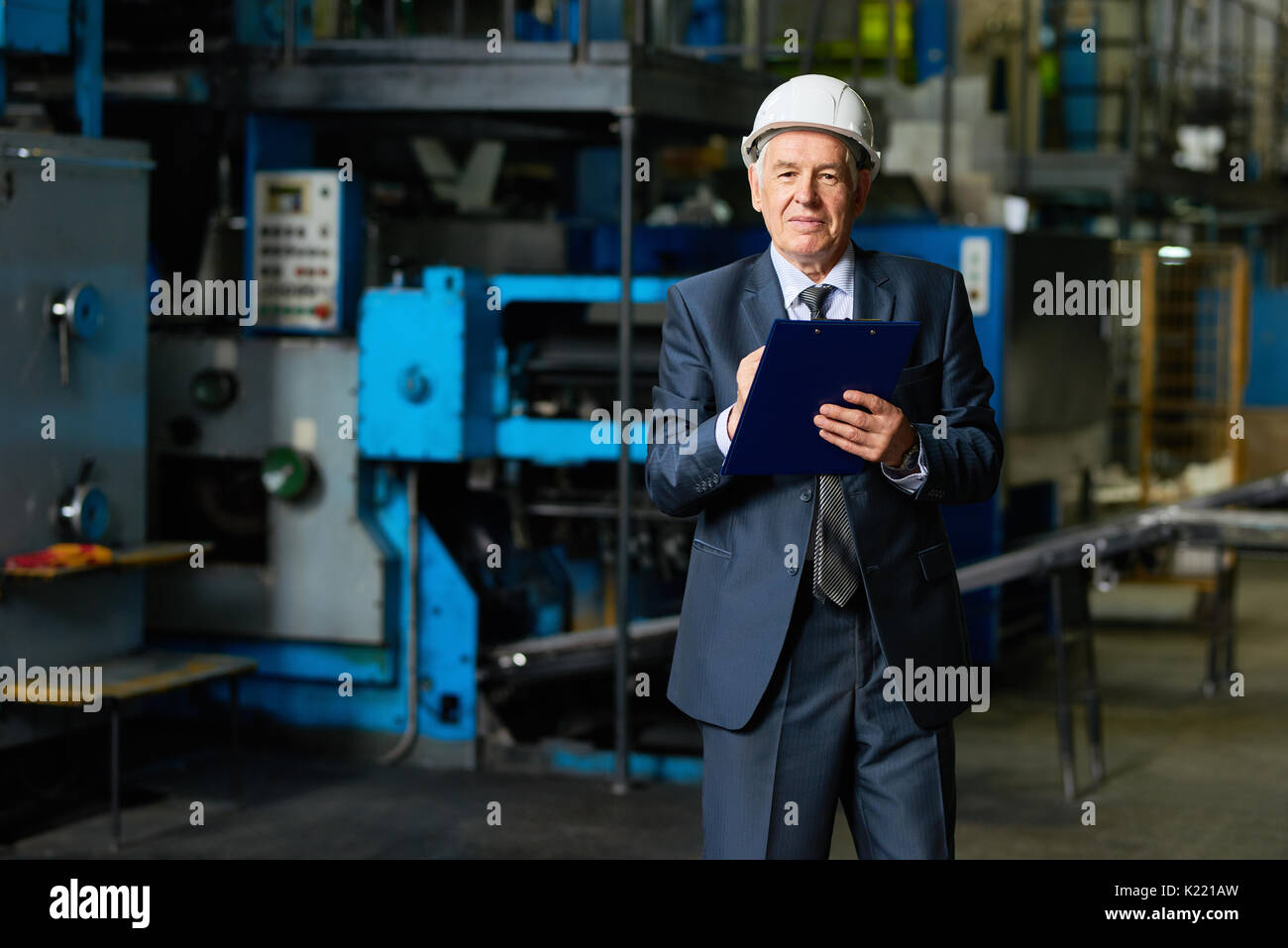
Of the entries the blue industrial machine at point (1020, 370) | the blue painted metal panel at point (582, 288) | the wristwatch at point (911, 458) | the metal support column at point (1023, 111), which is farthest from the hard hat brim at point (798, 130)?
the metal support column at point (1023, 111)

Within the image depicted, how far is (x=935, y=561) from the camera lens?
8.91 feet

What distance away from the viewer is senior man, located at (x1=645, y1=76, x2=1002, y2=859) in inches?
103

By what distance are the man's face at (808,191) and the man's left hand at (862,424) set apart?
0.95 feet

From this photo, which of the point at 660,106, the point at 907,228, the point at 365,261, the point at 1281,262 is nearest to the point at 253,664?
the point at 365,261

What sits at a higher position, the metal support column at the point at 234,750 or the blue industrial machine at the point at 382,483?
the blue industrial machine at the point at 382,483

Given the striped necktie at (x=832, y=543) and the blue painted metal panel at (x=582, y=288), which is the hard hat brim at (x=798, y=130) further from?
the blue painted metal panel at (x=582, y=288)

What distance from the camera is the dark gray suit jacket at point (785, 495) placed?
2629mm

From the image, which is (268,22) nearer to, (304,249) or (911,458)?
(304,249)

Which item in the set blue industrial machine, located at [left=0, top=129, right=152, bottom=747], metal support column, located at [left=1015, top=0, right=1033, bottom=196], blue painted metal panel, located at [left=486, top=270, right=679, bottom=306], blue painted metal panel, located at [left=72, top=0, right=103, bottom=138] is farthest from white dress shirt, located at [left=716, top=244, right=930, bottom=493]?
metal support column, located at [left=1015, top=0, right=1033, bottom=196]

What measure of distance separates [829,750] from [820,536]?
0.34m

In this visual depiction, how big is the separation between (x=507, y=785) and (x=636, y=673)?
619 mm

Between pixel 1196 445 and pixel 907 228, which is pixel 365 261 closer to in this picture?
pixel 907 228
